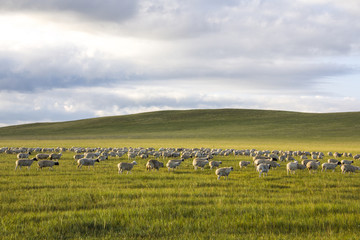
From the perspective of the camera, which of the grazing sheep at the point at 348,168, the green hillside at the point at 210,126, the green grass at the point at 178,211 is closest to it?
the green grass at the point at 178,211

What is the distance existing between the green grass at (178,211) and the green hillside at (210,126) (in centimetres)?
7014

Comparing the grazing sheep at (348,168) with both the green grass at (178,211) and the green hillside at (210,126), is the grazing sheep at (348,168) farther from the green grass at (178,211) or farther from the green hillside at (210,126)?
the green hillside at (210,126)

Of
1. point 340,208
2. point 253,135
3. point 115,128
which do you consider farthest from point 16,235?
point 115,128

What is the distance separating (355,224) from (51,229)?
8.15 m

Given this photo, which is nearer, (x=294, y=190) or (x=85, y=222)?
(x=85, y=222)

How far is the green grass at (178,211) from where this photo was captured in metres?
8.23

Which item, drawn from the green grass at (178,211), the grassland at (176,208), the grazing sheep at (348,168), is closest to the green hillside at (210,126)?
the grazing sheep at (348,168)

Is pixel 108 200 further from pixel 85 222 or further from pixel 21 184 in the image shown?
pixel 21 184

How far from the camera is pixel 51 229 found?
325 inches

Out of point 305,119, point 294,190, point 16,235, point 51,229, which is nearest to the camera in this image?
point 16,235

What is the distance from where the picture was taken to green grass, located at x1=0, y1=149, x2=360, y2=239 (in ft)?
27.0

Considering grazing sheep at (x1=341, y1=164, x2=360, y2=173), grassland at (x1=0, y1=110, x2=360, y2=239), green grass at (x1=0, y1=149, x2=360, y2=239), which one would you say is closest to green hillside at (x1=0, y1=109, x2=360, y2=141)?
grazing sheep at (x1=341, y1=164, x2=360, y2=173)

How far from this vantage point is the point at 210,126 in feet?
366

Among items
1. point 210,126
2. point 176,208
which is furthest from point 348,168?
point 210,126
